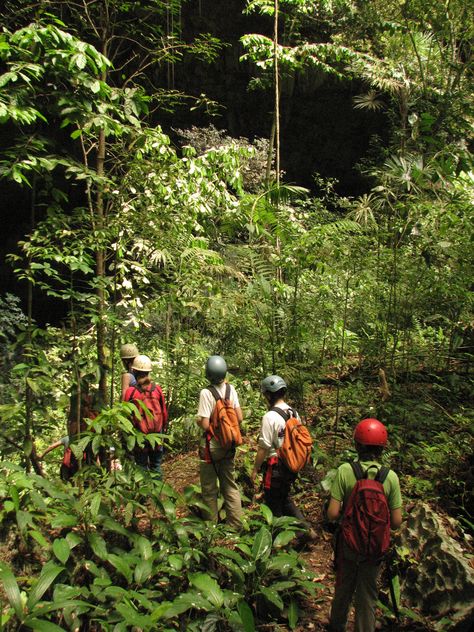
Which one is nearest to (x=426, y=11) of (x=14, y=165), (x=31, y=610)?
(x=14, y=165)

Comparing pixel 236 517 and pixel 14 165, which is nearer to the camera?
pixel 14 165

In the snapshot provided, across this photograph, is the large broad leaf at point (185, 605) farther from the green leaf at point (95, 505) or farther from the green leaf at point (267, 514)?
the green leaf at point (267, 514)

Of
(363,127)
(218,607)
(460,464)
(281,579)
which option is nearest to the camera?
(218,607)

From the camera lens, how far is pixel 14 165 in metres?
2.77

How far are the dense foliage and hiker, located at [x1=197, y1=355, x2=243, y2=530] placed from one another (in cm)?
18

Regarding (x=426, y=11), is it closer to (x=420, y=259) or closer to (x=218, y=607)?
(x=420, y=259)

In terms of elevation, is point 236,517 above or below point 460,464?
below

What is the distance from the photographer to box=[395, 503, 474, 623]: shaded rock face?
2.96m

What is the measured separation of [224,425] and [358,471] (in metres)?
1.13

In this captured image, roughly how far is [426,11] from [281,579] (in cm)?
1022

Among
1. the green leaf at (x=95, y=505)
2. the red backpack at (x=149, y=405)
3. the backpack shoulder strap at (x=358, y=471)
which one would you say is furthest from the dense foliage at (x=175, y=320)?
the backpack shoulder strap at (x=358, y=471)

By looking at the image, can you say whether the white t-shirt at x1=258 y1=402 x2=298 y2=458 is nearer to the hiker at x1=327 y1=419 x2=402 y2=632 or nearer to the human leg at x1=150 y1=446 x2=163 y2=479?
the hiker at x1=327 y1=419 x2=402 y2=632

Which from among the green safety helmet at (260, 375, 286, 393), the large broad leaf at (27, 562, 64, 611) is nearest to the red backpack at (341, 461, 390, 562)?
the green safety helmet at (260, 375, 286, 393)

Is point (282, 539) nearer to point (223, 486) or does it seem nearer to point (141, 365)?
point (223, 486)
